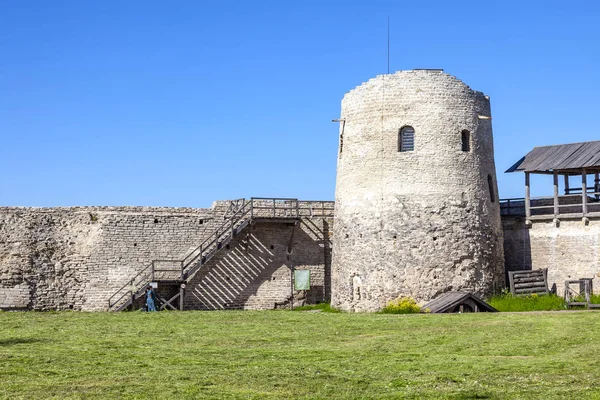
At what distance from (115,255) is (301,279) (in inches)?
255

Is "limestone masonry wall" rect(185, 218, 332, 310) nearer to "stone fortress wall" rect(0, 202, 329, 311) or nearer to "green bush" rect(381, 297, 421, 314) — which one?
"stone fortress wall" rect(0, 202, 329, 311)

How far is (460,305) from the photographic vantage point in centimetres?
2697

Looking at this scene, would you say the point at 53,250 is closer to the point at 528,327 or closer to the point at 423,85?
the point at 423,85

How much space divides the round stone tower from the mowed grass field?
370cm

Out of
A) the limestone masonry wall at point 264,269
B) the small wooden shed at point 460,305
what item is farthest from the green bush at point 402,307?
the limestone masonry wall at point 264,269

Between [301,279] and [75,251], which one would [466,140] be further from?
[75,251]

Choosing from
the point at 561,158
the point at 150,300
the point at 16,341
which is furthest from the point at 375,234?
the point at 16,341

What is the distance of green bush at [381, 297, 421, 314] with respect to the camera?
2773 cm

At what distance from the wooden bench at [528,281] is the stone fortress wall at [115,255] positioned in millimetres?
7528

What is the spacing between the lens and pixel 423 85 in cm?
2933

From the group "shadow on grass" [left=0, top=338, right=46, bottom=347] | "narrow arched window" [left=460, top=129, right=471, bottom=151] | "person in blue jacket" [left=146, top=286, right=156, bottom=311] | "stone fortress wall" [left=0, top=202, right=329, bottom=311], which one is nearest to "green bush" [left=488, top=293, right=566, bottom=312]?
"narrow arched window" [left=460, top=129, right=471, bottom=151]

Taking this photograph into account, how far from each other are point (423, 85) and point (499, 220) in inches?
196

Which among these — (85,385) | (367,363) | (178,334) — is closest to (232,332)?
(178,334)

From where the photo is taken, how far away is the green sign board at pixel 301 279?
112 ft
